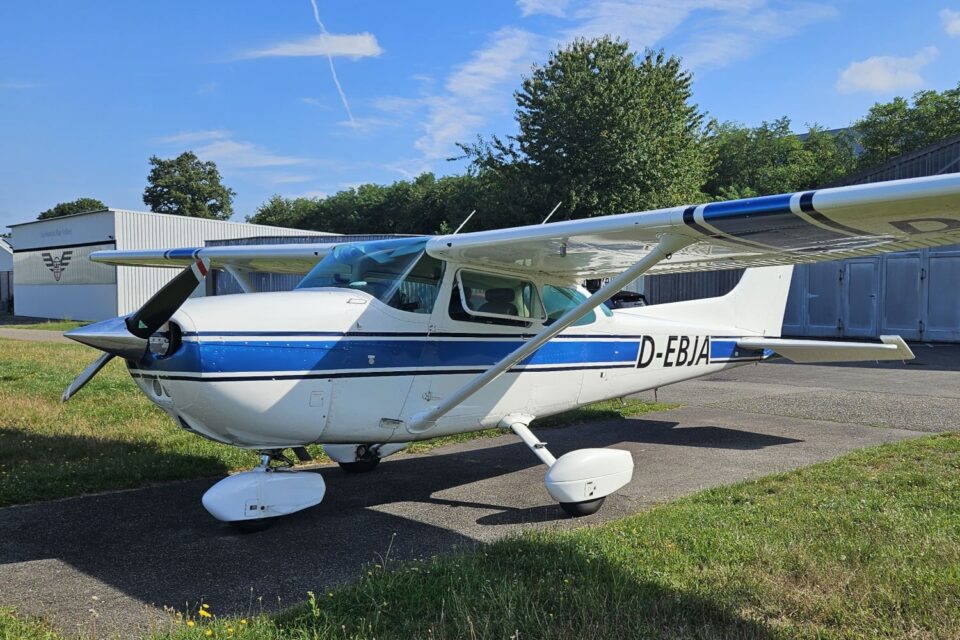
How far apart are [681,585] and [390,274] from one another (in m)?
2.90

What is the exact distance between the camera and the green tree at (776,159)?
42.1m

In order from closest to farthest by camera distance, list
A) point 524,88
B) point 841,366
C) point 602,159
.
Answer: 1. point 841,366
2. point 602,159
3. point 524,88

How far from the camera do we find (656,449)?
7270mm

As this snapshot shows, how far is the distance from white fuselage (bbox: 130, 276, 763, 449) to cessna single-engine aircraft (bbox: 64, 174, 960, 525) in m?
0.01

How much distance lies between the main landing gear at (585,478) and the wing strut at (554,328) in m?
0.83

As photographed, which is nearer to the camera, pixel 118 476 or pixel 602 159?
pixel 118 476

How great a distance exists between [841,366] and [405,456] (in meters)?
11.6

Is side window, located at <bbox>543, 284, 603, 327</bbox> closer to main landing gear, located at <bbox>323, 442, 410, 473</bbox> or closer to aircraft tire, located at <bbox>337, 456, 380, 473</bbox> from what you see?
main landing gear, located at <bbox>323, 442, 410, 473</bbox>

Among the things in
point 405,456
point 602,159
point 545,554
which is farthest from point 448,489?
point 602,159

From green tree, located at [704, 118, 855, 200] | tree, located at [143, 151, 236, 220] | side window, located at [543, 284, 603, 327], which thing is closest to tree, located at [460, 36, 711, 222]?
green tree, located at [704, 118, 855, 200]

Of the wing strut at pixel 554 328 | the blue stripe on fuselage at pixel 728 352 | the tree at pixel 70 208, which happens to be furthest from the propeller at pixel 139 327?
the tree at pixel 70 208

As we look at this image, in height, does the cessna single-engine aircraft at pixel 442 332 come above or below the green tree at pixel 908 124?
below

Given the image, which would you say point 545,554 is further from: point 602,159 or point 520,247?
point 602,159

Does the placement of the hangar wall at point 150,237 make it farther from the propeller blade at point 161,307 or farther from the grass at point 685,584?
the grass at point 685,584
